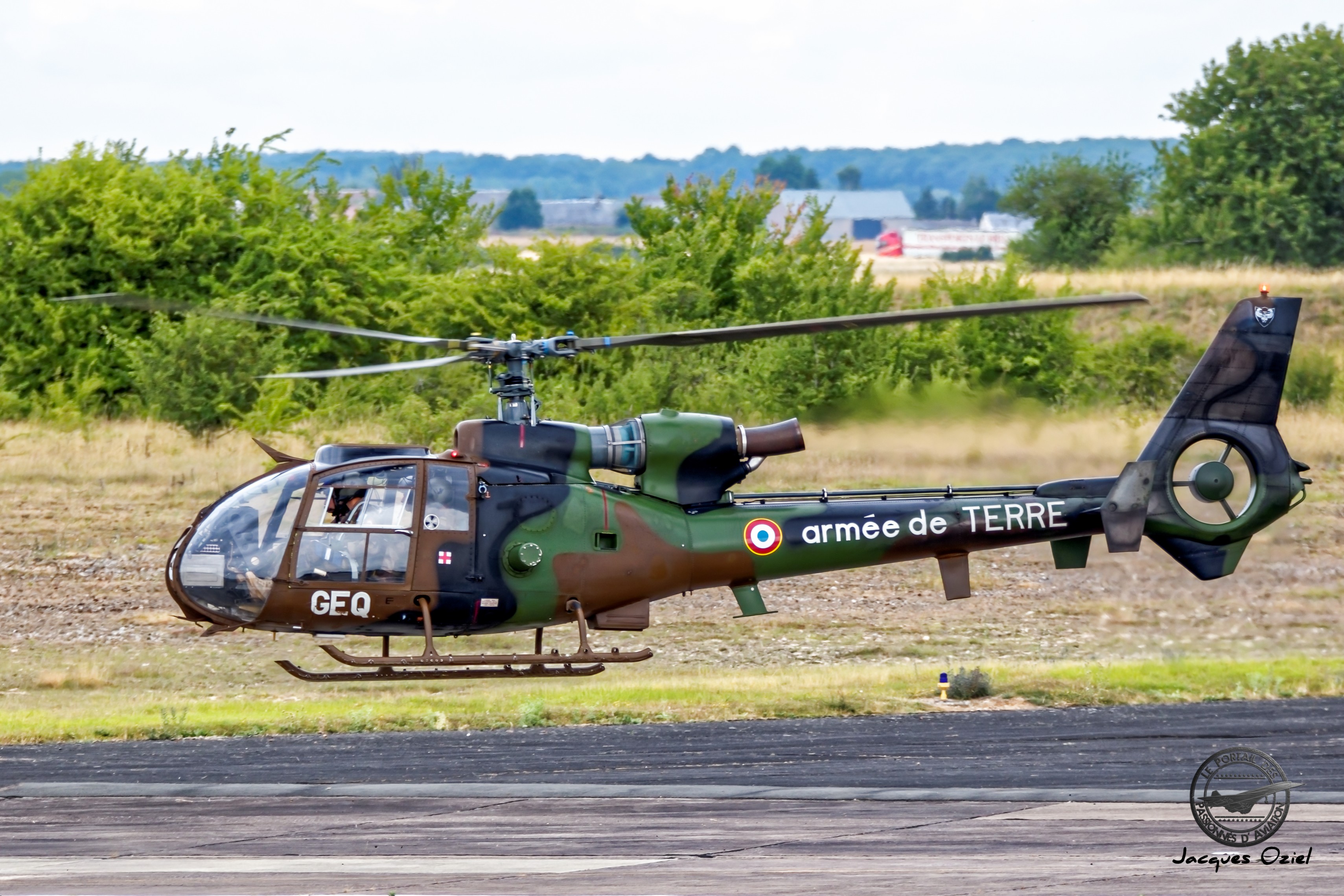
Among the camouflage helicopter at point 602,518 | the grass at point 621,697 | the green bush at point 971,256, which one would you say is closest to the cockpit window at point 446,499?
the camouflage helicopter at point 602,518

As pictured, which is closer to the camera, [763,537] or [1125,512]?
[763,537]

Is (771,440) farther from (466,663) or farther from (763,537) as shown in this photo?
(466,663)

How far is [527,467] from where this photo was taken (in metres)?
14.1

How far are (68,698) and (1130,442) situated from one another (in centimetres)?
1497

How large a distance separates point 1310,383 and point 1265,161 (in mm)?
19060

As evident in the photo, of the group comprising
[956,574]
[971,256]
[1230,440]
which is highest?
[971,256]

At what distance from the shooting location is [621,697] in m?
22.1

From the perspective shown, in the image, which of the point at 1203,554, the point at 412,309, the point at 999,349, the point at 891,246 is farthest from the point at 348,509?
the point at 891,246

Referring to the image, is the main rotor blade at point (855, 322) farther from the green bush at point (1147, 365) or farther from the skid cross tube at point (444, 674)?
the green bush at point (1147, 365)

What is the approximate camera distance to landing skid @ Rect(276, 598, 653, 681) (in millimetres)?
13367

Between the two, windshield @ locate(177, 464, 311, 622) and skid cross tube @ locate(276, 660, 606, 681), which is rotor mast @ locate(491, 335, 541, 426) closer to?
windshield @ locate(177, 464, 311, 622)

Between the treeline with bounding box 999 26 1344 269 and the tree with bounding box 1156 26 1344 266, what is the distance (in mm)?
34

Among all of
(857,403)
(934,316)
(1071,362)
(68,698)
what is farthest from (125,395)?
(934,316)

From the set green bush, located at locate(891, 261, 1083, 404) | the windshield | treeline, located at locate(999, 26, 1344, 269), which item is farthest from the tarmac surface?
treeline, located at locate(999, 26, 1344, 269)
